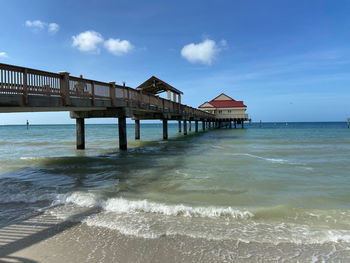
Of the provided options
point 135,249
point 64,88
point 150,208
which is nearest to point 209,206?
point 150,208

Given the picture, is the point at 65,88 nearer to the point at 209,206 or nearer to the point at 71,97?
the point at 71,97

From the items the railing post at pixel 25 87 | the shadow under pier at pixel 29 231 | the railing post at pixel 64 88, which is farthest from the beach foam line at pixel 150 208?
the railing post at pixel 64 88

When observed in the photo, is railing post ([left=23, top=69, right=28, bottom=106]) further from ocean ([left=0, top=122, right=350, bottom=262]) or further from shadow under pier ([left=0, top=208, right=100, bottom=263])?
shadow under pier ([left=0, top=208, right=100, bottom=263])

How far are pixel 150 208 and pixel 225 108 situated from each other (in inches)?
2310

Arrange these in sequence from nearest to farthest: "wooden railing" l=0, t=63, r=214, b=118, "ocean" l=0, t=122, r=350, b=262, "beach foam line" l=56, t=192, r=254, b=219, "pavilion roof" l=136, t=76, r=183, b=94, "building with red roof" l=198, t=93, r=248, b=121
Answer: "ocean" l=0, t=122, r=350, b=262 < "beach foam line" l=56, t=192, r=254, b=219 < "wooden railing" l=0, t=63, r=214, b=118 < "pavilion roof" l=136, t=76, r=183, b=94 < "building with red roof" l=198, t=93, r=248, b=121

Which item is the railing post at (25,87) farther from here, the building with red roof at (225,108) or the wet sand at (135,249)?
the building with red roof at (225,108)

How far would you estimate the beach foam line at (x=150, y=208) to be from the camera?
16.6 feet

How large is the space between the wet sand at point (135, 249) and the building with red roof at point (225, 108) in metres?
54.9

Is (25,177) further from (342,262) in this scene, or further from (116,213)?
(342,262)

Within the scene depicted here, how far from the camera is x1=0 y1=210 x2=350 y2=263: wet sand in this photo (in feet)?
11.1

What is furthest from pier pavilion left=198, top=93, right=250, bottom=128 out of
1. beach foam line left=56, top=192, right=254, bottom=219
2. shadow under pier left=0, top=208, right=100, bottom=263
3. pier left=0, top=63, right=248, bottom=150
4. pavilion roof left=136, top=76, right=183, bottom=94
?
shadow under pier left=0, top=208, right=100, bottom=263

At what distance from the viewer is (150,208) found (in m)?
5.39

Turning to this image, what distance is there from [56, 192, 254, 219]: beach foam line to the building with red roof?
53.4 meters

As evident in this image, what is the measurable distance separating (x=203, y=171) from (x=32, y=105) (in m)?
6.60
